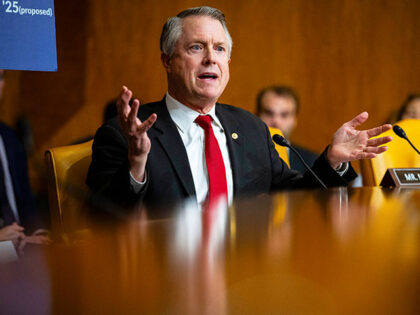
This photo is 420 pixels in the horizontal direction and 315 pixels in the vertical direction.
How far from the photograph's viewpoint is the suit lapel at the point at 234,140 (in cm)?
159

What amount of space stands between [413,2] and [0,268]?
3920mm

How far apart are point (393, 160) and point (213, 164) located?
2.44ft

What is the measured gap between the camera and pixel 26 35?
146cm

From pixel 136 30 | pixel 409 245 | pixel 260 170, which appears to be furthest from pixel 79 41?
pixel 409 245

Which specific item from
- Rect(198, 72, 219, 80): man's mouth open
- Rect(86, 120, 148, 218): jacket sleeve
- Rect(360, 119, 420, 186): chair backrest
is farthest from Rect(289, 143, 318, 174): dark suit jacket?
Rect(86, 120, 148, 218): jacket sleeve

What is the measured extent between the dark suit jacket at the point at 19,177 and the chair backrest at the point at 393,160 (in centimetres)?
116

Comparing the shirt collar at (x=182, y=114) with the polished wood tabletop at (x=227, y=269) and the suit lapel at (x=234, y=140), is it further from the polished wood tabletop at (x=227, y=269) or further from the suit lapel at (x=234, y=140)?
the polished wood tabletop at (x=227, y=269)

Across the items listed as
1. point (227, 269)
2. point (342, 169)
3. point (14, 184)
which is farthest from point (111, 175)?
point (227, 269)

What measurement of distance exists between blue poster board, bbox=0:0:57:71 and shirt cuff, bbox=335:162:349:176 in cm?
88

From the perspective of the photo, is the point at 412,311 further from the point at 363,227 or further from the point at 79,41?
the point at 79,41

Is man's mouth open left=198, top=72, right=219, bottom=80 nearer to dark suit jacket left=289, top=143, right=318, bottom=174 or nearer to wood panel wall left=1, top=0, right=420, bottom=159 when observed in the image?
dark suit jacket left=289, top=143, right=318, bottom=174

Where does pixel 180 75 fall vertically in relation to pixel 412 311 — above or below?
above

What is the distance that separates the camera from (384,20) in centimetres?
387

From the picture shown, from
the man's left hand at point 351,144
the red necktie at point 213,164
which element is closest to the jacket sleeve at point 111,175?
the red necktie at point 213,164
